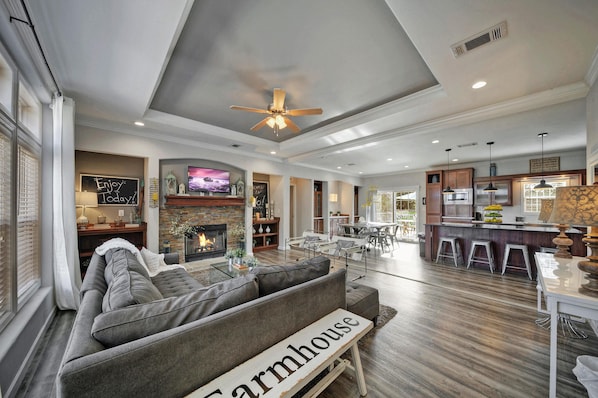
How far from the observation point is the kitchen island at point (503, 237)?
425 cm

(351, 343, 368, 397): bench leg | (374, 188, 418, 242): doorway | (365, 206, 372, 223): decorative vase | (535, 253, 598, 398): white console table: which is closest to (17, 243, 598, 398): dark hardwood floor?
(351, 343, 368, 397): bench leg

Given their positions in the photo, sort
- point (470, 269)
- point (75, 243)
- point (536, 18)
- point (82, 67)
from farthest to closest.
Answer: point (470, 269) < point (75, 243) < point (82, 67) < point (536, 18)

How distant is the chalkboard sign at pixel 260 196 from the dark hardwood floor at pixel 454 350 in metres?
4.47

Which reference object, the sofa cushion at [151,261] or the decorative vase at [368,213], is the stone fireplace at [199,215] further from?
the decorative vase at [368,213]

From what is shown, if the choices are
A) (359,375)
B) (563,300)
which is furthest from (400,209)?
(359,375)

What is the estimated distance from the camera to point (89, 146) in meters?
3.93

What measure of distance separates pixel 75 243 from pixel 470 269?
691 cm

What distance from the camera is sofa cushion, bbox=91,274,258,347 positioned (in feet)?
3.59

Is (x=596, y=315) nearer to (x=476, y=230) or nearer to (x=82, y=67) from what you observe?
(x=476, y=230)

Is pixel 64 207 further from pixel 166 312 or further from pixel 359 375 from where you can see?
pixel 359 375

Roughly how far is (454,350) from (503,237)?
3940 mm

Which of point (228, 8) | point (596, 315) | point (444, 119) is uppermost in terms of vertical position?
point (228, 8)

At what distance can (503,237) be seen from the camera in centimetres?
488

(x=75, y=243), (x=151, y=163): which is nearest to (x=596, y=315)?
(x=75, y=243)
